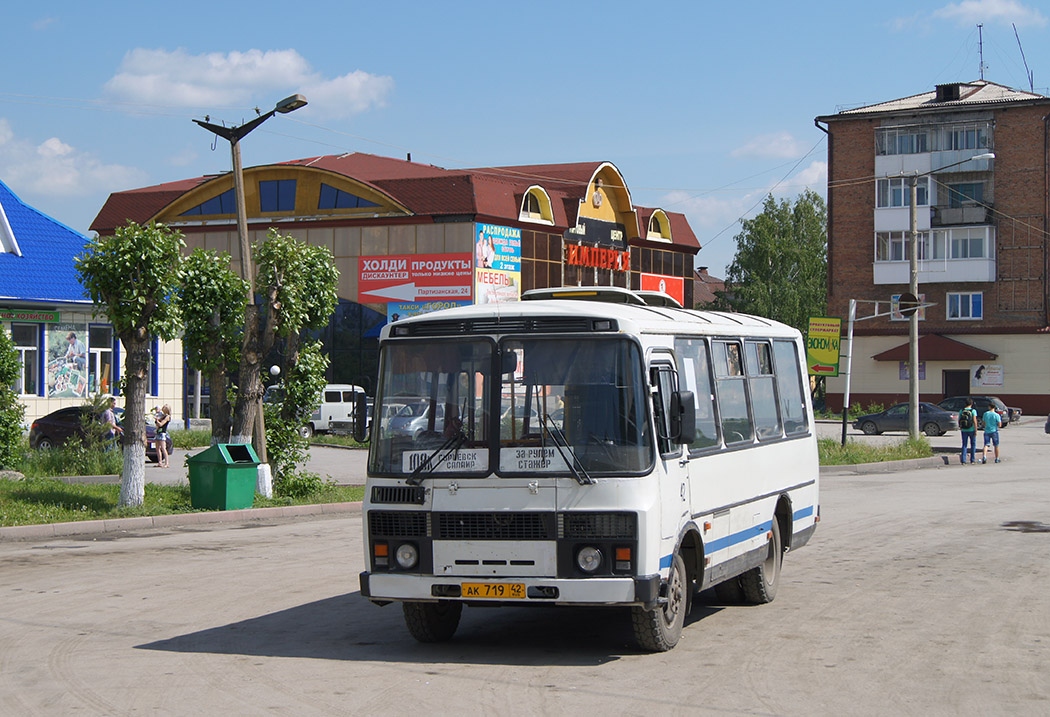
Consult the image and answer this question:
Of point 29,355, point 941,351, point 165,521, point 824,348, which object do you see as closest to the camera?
point 165,521

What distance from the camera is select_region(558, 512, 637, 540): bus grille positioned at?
809cm

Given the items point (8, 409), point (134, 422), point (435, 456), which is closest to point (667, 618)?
point (435, 456)

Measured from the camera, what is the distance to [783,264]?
8431 centimetres

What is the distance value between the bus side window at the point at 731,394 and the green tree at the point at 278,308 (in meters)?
11.8

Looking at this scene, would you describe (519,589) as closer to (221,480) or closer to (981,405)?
(221,480)

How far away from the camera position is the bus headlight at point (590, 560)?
8.11 m

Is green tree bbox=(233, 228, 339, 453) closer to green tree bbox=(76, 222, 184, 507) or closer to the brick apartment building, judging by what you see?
green tree bbox=(76, 222, 184, 507)

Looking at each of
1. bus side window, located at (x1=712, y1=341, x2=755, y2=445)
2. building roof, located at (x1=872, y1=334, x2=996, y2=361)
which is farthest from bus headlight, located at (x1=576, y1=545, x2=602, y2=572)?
building roof, located at (x1=872, y1=334, x2=996, y2=361)

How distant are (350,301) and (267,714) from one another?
50.3 m

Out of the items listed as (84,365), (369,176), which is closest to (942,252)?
(369,176)

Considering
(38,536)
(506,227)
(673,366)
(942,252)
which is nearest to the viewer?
(673,366)

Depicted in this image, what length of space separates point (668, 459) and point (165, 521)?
39.6ft

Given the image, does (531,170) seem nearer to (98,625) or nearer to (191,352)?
(191,352)

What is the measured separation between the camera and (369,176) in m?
59.0
